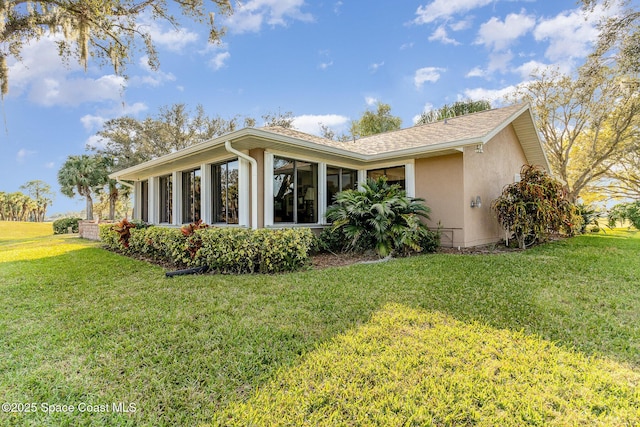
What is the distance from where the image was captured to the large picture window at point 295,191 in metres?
7.65

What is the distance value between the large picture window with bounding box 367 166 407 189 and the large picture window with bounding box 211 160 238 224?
4.23 m

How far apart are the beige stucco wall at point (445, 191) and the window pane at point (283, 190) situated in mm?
3549

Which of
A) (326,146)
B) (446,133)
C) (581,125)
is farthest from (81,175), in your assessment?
(581,125)

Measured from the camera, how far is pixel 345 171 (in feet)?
31.0

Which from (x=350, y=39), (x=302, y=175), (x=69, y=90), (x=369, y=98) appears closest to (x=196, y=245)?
(x=302, y=175)


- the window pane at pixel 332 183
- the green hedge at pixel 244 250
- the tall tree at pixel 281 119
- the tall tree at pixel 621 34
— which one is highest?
the tall tree at pixel 281 119

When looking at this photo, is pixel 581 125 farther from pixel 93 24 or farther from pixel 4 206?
pixel 4 206

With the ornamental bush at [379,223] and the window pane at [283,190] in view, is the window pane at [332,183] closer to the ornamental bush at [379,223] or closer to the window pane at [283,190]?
the ornamental bush at [379,223]

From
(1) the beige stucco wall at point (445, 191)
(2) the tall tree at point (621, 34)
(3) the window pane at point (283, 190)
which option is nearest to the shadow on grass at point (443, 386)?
(3) the window pane at point (283, 190)

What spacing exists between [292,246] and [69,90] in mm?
13489

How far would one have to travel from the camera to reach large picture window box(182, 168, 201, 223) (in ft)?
32.5

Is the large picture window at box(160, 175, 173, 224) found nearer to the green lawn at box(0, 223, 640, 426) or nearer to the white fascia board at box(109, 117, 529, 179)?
the white fascia board at box(109, 117, 529, 179)

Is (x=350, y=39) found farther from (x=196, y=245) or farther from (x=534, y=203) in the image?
(x=196, y=245)

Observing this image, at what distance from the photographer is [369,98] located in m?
23.8
